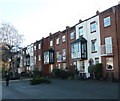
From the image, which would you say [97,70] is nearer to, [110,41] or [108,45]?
[108,45]

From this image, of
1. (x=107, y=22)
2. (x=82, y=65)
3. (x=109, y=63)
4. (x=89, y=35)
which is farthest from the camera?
(x=82, y=65)

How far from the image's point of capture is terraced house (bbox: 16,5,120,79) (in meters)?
25.6

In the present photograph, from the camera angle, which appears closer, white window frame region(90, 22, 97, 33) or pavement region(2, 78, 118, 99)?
pavement region(2, 78, 118, 99)

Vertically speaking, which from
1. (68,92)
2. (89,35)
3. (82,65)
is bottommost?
(68,92)

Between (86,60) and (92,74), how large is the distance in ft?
13.1

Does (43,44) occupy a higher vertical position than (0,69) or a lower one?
higher

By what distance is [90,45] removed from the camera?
30.5 meters

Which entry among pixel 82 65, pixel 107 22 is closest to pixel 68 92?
pixel 107 22

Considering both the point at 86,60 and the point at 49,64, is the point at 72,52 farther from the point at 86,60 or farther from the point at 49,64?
the point at 49,64

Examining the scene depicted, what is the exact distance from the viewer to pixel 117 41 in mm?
25109

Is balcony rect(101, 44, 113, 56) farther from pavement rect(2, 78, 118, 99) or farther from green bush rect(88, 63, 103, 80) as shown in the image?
pavement rect(2, 78, 118, 99)

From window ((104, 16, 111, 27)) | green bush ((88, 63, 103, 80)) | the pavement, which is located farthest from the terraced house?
the pavement

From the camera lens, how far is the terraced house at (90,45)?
2556 cm

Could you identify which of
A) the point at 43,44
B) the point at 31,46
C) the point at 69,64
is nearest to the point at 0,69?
the point at 31,46
